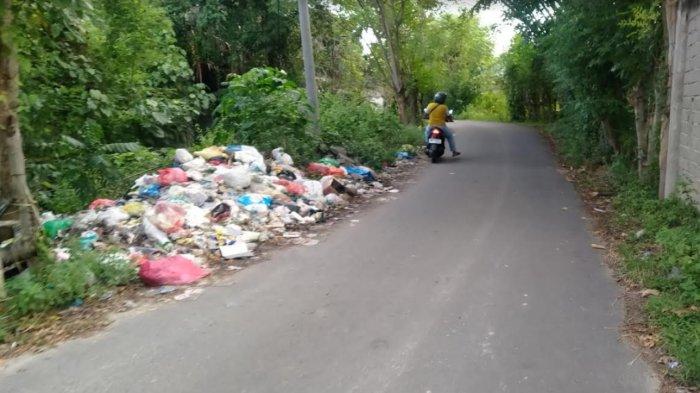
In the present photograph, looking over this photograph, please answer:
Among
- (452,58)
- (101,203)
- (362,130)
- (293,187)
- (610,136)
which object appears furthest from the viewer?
(452,58)

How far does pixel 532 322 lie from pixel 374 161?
27.8 ft

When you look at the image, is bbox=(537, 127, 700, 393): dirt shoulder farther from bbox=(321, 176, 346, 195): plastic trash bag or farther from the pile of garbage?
bbox=(321, 176, 346, 195): plastic trash bag

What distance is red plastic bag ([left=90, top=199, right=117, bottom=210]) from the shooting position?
762 cm

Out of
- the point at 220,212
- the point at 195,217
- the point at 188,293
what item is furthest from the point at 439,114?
the point at 188,293

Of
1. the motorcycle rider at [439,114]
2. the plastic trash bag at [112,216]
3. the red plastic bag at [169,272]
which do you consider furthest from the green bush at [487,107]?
the red plastic bag at [169,272]

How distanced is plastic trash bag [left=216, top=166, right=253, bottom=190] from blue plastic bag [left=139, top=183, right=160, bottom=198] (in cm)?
96

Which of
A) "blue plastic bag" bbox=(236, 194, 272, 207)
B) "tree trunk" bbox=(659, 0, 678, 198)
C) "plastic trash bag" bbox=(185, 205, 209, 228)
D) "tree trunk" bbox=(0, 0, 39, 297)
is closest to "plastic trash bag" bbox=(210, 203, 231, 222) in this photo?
"plastic trash bag" bbox=(185, 205, 209, 228)

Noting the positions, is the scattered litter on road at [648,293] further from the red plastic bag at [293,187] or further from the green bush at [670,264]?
the red plastic bag at [293,187]

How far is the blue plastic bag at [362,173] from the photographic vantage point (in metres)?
11.4

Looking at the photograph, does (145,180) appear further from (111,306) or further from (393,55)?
(393,55)

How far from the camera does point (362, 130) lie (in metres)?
13.7

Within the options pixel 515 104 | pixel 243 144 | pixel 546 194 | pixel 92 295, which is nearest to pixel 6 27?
pixel 92 295

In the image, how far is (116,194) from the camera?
8.72m

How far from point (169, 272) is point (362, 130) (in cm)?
855
